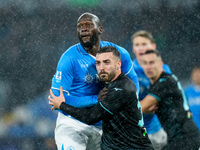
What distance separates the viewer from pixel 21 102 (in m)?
8.95

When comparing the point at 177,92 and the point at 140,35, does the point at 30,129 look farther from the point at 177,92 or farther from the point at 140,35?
the point at 177,92

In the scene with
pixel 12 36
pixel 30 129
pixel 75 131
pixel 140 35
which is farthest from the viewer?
pixel 12 36

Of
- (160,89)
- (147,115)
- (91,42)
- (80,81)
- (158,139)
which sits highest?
(91,42)

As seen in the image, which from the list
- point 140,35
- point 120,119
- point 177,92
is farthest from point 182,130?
point 140,35

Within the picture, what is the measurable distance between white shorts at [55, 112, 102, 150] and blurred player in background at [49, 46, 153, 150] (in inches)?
15.7

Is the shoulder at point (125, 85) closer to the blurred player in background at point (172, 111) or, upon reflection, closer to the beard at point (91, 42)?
the beard at point (91, 42)

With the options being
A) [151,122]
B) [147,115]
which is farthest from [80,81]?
[151,122]

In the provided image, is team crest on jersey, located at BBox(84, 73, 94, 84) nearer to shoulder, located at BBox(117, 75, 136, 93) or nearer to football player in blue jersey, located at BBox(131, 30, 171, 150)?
shoulder, located at BBox(117, 75, 136, 93)

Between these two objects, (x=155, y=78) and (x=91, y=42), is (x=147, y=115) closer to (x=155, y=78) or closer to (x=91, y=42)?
(x=155, y=78)

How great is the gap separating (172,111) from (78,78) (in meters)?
1.37

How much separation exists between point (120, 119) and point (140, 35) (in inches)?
Answer: 107

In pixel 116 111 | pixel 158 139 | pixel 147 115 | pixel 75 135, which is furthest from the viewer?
pixel 158 139

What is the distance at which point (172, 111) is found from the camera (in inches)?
166

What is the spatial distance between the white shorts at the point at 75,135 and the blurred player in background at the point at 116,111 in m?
0.40
